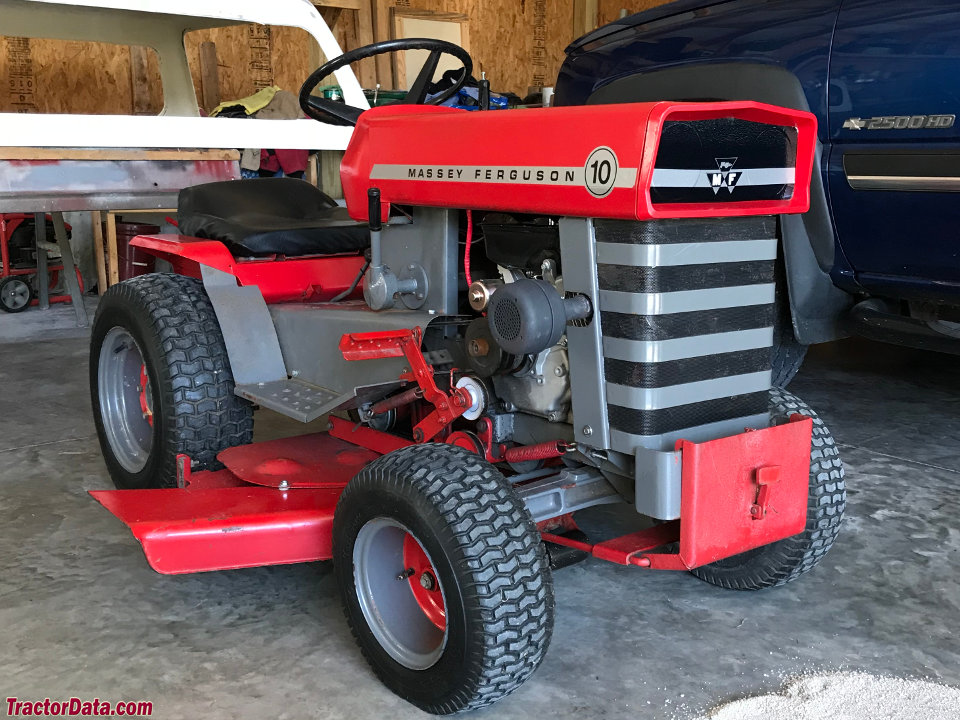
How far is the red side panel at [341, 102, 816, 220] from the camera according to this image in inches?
65.4

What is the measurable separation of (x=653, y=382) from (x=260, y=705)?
0.94 meters

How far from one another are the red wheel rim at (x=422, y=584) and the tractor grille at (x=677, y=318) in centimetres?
44

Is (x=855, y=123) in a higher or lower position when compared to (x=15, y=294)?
higher

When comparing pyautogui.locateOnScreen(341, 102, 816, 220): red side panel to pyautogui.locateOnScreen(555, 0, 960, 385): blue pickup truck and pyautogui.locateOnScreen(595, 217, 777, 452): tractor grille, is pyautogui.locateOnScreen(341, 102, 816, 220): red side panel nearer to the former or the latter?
pyautogui.locateOnScreen(595, 217, 777, 452): tractor grille

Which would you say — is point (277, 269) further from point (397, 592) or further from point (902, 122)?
point (902, 122)

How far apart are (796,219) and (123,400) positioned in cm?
209

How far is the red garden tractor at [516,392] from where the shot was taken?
5.64 feet

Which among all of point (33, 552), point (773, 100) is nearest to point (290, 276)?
point (33, 552)

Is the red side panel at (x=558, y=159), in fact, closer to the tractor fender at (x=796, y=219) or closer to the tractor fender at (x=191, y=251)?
the tractor fender at (x=191, y=251)

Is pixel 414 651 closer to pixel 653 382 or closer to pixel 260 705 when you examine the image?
pixel 260 705

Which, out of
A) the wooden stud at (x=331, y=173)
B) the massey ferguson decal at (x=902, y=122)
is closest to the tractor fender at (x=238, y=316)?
the massey ferguson decal at (x=902, y=122)

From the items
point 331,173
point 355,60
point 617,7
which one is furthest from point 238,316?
point 617,7

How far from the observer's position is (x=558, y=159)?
70.4 inches

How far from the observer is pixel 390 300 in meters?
2.28
